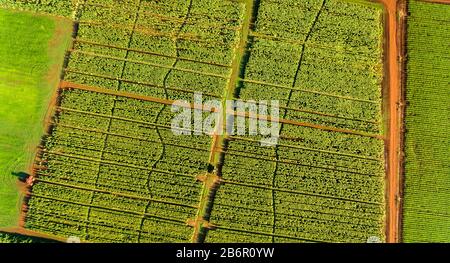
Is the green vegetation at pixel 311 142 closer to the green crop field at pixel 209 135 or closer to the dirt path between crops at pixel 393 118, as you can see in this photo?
the green crop field at pixel 209 135

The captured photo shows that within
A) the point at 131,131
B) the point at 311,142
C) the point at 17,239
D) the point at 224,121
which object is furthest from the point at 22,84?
the point at 311,142

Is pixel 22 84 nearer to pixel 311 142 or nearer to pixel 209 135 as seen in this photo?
pixel 209 135

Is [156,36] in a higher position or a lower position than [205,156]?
higher

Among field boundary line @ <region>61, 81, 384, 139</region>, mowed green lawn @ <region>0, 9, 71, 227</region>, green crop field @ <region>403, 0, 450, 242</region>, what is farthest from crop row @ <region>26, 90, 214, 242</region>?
green crop field @ <region>403, 0, 450, 242</region>

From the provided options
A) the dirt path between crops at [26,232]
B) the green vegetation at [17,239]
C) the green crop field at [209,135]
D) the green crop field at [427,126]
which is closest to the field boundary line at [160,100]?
the green crop field at [209,135]

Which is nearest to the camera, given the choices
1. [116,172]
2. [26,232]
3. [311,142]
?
[26,232]

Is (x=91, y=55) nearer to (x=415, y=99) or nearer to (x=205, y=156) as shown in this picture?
(x=205, y=156)
